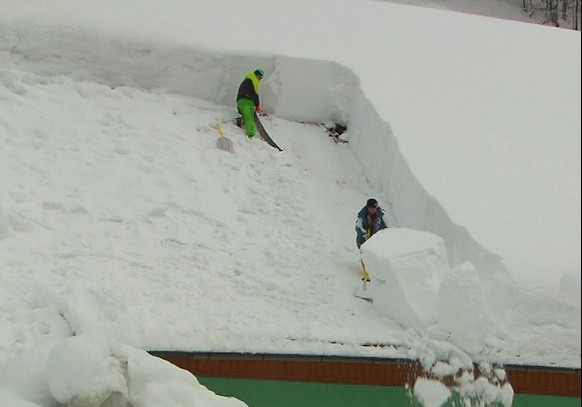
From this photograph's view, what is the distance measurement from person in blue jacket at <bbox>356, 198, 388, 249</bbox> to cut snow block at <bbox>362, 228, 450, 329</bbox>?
0.01 m

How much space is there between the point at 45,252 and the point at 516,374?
2.84 feet

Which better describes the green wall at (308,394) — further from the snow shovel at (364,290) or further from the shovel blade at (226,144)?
the shovel blade at (226,144)

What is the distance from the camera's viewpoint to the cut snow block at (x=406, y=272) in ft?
2.92

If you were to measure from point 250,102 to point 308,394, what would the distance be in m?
0.50

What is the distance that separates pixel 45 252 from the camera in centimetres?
121

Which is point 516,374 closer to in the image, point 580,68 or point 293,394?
point 580,68

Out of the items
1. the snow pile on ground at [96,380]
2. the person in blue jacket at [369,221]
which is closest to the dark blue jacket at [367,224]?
the person in blue jacket at [369,221]

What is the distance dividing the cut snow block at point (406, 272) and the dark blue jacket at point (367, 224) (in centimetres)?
1

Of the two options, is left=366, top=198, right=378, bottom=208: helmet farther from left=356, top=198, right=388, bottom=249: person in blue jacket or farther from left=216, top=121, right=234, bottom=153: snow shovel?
left=216, top=121, right=234, bottom=153: snow shovel

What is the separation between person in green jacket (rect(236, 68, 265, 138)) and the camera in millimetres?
1136

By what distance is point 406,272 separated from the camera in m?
1.11

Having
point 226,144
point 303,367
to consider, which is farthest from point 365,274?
point 226,144

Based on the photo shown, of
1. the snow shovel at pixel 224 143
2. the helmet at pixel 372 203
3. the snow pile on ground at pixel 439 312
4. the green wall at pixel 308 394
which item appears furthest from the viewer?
the snow shovel at pixel 224 143

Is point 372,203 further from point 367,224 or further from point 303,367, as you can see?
point 303,367
